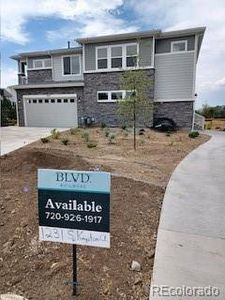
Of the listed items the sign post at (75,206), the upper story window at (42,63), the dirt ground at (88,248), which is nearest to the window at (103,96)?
the upper story window at (42,63)

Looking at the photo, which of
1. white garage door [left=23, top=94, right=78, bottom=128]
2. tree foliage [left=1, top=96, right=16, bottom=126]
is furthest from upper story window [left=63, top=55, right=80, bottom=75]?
tree foliage [left=1, top=96, right=16, bottom=126]

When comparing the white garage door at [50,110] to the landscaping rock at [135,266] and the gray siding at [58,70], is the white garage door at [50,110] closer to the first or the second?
the gray siding at [58,70]

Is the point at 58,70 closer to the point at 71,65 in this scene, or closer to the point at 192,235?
the point at 71,65

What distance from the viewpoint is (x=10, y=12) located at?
11.5m

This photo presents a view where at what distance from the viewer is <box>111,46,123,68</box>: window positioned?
18.0m

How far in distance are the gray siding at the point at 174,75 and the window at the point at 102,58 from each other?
134 inches

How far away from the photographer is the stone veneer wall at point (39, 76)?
22688mm

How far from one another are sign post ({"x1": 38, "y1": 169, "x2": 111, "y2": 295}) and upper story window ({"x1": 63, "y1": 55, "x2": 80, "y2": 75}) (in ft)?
65.8

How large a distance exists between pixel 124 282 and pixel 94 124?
55.5 feet

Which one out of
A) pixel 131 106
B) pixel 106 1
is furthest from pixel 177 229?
pixel 106 1

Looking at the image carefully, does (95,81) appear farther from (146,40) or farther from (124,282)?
(124,282)

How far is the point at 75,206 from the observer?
→ 8.46ft

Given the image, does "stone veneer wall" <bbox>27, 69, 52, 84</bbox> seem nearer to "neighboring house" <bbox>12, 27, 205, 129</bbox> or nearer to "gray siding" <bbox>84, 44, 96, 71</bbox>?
"neighboring house" <bbox>12, 27, 205, 129</bbox>

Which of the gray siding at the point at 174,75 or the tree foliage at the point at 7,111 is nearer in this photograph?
the gray siding at the point at 174,75
